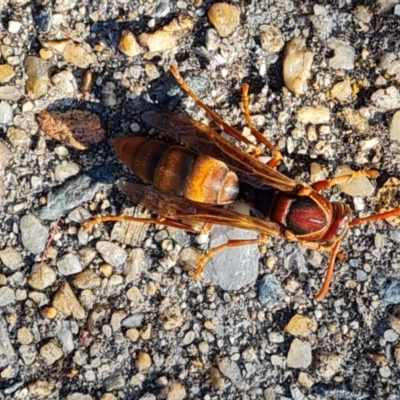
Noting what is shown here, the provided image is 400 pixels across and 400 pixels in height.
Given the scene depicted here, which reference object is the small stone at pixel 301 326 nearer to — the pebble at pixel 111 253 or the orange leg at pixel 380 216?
the orange leg at pixel 380 216

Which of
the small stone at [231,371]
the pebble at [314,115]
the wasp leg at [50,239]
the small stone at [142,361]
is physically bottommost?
the small stone at [142,361]

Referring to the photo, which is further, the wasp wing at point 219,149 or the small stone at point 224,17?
the small stone at point 224,17

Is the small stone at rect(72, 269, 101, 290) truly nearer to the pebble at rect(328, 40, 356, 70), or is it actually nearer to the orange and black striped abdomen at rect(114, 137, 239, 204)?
the orange and black striped abdomen at rect(114, 137, 239, 204)

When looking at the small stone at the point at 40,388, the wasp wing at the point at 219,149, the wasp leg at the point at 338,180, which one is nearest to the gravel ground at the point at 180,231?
the small stone at the point at 40,388

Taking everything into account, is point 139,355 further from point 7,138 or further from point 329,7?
point 329,7

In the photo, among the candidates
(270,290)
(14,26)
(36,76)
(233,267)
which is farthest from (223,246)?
(14,26)

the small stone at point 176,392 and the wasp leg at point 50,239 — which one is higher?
the wasp leg at point 50,239
